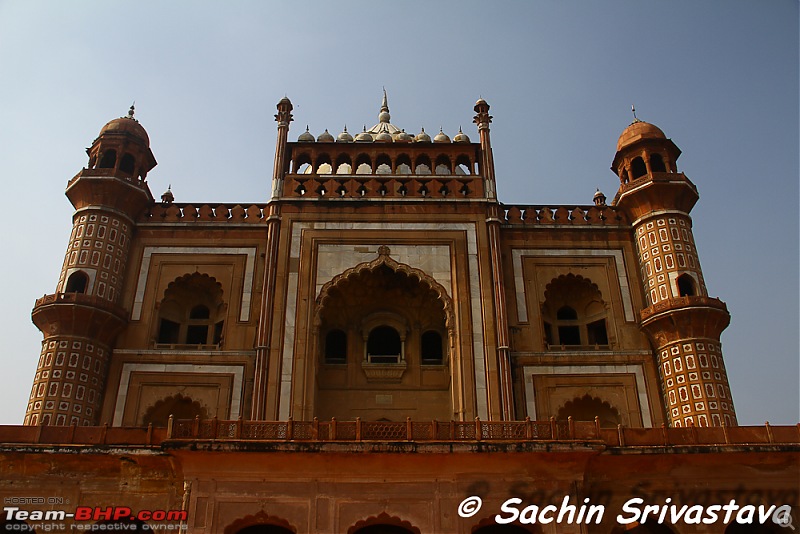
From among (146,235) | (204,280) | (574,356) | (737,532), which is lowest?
(737,532)

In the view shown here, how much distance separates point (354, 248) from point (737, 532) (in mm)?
10991

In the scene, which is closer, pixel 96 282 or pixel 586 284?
pixel 96 282

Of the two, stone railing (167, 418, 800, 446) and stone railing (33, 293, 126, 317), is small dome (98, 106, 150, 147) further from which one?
Result: stone railing (167, 418, 800, 446)

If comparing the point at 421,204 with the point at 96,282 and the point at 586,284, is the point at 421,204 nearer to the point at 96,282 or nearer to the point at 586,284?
the point at 586,284

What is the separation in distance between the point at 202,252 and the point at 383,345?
556 cm

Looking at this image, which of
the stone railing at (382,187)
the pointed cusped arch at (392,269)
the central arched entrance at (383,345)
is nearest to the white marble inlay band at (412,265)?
the pointed cusped arch at (392,269)

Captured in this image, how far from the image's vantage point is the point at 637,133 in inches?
859

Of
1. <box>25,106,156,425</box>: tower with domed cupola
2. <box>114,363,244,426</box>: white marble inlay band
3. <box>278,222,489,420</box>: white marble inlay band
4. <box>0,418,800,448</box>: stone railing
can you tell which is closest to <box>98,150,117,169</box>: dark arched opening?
<box>25,106,156,425</box>: tower with domed cupola

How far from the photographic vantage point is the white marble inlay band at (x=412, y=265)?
17656 mm

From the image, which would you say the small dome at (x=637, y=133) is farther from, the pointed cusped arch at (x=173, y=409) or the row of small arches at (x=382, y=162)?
the pointed cusped arch at (x=173, y=409)

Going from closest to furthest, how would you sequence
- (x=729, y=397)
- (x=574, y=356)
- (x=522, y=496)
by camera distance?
1. (x=522, y=496)
2. (x=729, y=397)
3. (x=574, y=356)

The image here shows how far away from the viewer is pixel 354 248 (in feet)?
65.1

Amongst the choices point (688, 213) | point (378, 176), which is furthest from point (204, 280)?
point (688, 213)

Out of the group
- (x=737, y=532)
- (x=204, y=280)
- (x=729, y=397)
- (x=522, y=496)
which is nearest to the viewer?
(x=522, y=496)
